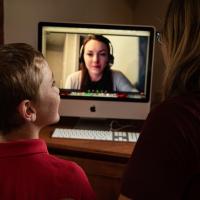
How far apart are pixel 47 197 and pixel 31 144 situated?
0.13 meters

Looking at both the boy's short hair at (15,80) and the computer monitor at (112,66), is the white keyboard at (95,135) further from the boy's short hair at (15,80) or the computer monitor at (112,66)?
the boy's short hair at (15,80)

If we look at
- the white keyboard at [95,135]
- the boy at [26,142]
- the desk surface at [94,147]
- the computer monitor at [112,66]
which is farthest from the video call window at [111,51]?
the boy at [26,142]

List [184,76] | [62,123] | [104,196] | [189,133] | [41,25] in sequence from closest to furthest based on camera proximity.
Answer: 1. [189,133]
2. [184,76]
3. [104,196]
4. [41,25]
5. [62,123]

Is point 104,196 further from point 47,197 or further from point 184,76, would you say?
point 184,76

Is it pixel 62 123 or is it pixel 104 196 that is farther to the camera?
pixel 62 123

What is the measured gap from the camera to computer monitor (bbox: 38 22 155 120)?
1945 millimetres

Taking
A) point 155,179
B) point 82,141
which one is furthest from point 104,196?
point 155,179

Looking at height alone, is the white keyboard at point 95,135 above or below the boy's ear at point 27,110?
below

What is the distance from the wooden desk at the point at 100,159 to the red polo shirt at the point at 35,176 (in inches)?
26.7

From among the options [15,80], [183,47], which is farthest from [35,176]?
[183,47]

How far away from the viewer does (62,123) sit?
2123mm

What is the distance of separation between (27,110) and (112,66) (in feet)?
3.20

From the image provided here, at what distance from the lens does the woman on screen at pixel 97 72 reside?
193cm

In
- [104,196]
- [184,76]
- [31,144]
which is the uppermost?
[184,76]
